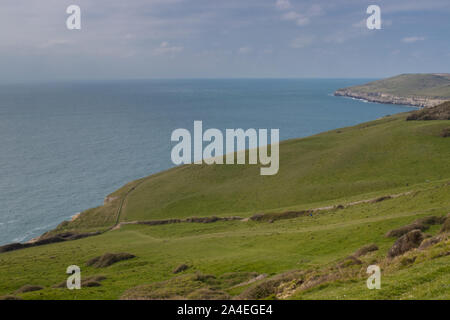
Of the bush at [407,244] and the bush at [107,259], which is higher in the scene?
the bush at [407,244]

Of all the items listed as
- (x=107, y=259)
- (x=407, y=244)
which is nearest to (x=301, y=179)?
(x=107, y=259)

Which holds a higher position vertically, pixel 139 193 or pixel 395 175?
pixel 395 175

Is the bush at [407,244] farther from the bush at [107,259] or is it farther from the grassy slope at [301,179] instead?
the grassy slope at [301,179]

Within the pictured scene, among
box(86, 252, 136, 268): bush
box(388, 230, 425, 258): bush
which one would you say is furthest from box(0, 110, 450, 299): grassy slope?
box(388, 230, 425, 258): bush

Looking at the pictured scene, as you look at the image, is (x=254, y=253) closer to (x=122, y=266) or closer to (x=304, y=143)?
(x=122, y=266)

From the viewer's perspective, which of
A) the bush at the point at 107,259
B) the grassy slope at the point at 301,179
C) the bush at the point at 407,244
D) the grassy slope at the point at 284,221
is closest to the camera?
the bush at the point at 407,244

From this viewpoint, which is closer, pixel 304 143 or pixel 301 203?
pixel 301 203

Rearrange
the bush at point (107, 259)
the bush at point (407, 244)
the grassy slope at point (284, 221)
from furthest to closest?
the bush at point (107, 259) → the grassy slope at point (284, 221) → the bush at point (407, 244)

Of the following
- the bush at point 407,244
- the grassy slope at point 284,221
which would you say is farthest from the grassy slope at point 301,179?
the bush at point 407,244

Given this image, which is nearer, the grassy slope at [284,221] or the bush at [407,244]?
the bush at [407,244]
